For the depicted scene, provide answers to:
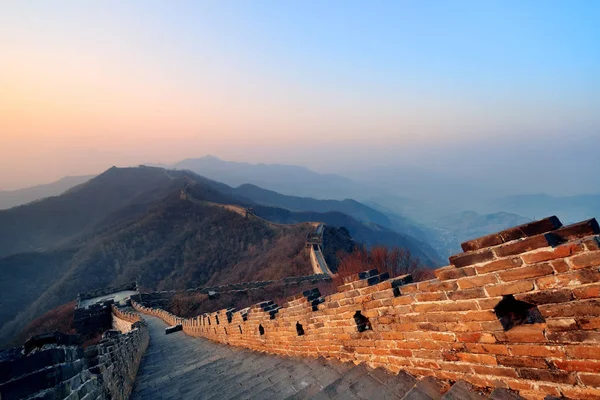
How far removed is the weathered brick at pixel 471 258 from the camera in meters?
2.41

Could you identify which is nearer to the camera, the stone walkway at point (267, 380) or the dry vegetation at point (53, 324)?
the stone walkway at point (267, 380)

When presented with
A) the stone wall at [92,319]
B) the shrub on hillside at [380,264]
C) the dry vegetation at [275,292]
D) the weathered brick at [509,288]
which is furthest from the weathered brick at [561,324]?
the stone wall at [92,319]

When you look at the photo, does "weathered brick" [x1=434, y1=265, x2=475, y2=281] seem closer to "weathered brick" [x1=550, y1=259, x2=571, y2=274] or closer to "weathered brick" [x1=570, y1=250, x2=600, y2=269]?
"weathered brick" [x1=550, y1=259, x2=571, y2=274]

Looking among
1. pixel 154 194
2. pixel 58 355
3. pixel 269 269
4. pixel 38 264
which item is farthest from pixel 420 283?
pixel 154 194

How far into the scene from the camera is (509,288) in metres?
2.32

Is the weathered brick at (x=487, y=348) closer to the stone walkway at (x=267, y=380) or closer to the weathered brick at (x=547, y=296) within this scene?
the stone walkway at (x=267, y=380)

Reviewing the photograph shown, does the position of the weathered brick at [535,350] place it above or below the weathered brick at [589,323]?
below

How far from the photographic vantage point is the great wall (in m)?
2.03

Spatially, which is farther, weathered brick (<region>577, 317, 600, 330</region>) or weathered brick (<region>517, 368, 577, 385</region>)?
weathered brick (<region>517, 368, 577, 385</region>)

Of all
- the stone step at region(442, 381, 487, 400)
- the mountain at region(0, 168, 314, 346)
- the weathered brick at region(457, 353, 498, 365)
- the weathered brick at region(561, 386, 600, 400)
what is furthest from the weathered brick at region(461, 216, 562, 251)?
the mountain at region(0, 168, 314, 346)

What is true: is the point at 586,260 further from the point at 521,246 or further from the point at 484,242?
the point at 484,242

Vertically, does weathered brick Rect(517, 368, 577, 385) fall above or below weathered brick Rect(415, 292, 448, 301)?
below

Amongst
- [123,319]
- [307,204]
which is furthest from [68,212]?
[123,319]

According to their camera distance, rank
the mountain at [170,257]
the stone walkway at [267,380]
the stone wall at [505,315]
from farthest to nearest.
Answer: the mountain at [170,257] < the stone walkway at [267,380] < the stone wall at [505,315]
